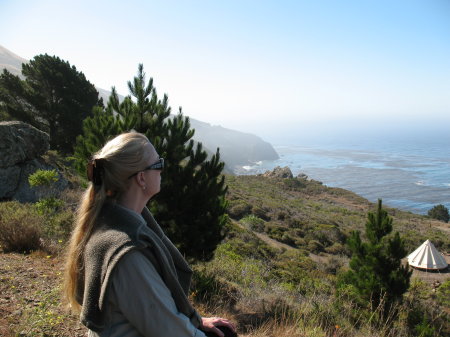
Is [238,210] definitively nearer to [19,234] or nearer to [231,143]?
[19,234]

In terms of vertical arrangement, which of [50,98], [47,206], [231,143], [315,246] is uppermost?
[50,98]

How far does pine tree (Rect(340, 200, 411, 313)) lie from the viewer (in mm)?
7887

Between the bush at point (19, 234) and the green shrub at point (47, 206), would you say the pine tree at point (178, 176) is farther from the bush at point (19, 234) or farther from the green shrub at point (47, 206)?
the green shrub at point (47, 206)

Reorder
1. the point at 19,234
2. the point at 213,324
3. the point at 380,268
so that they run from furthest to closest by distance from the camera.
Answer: the point at 380,268, the point at 19,234, the point at 213,324

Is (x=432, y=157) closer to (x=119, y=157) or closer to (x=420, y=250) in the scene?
(x=420, y=250)

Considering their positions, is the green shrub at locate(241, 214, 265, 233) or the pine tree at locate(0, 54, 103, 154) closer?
the pine tree at locate(0, 54, 103, 154)

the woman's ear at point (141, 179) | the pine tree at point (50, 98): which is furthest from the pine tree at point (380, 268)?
the pine tree at point (50, 98)

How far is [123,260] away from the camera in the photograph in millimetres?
1244

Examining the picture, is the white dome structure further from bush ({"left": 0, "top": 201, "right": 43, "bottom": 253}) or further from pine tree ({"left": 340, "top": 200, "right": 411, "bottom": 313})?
bush ({"left": 0, "top": 201, "right": 43, "bottom": 253})

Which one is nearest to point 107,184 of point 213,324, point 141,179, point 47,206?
point 141,179

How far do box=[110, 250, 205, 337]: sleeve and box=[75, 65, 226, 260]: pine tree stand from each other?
441cm

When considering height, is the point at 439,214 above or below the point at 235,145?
below

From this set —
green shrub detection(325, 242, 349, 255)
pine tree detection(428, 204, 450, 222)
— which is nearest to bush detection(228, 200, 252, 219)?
green shrub detection(325, 242, 349, 255)

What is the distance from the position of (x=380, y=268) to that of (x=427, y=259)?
416 inches
